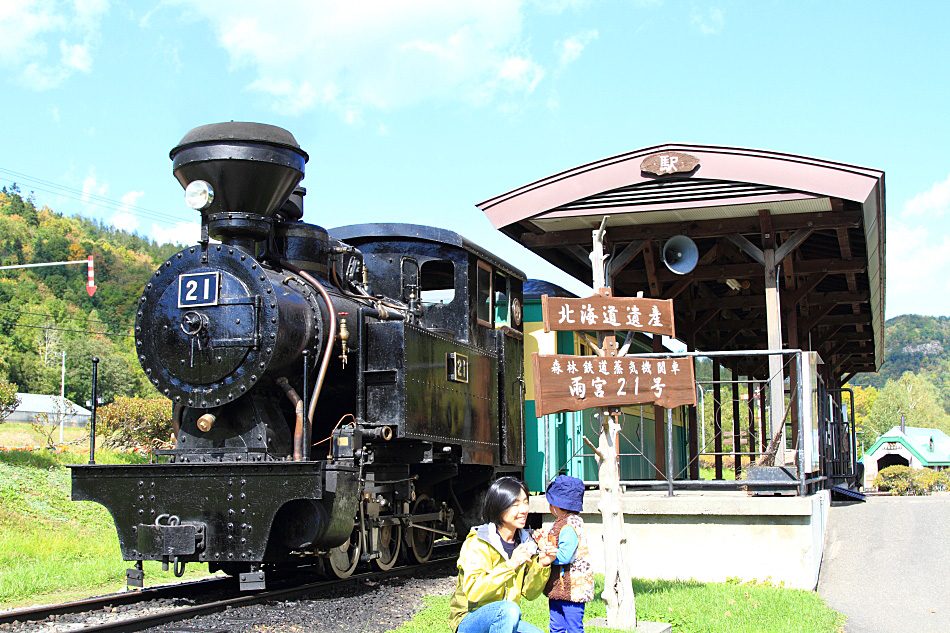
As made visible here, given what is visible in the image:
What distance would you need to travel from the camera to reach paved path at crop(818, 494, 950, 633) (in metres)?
6.48

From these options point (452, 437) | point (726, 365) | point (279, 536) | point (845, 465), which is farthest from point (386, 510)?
point (845, 465)

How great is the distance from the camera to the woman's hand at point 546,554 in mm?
3881

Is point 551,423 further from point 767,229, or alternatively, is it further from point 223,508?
point 223,508

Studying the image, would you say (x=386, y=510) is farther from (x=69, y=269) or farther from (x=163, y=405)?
(x=69, y=269)

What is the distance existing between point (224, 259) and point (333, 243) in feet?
4.48

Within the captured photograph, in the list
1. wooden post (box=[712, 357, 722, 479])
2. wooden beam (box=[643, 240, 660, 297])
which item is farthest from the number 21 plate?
wooden post (box=[712, 357, 722, 479])

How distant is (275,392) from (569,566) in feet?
12.4

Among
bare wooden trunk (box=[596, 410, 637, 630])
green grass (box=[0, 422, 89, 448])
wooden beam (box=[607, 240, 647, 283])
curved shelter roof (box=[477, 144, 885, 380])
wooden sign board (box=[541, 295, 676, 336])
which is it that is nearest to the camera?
bare wooden trunk (box=[596, 410, 637, 630])

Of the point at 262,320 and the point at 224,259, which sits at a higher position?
the point at 224,259

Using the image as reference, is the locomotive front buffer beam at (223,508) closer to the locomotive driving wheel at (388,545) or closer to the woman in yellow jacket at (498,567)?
the locomotive driving wheel at (388,545)

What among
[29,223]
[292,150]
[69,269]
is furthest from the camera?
[29,223]

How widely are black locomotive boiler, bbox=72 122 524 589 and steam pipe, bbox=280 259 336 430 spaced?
0.05 ft

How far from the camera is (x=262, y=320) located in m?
6.98

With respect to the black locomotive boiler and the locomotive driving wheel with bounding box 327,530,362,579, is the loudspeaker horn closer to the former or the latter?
the black locomotive boiler
